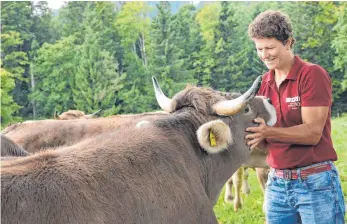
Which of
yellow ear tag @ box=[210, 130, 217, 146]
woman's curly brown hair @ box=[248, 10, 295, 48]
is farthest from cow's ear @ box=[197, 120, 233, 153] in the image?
woman's curly brown hair @ box=[248, 10, 295, 48]

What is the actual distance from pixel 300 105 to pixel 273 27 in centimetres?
75

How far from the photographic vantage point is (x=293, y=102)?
4457 mm

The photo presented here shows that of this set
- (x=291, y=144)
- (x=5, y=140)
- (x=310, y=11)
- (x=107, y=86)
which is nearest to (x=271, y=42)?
(x=291, y=144)

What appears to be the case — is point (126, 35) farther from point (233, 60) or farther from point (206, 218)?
point (206, 218)

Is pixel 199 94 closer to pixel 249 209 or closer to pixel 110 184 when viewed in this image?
pixel 110 184

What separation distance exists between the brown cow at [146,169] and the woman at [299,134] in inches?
14.1

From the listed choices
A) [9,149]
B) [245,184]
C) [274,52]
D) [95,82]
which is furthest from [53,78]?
[274,52]

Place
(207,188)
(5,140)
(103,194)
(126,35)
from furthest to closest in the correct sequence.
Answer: (126,35) → (5,140) → (207,188) → (103,194)

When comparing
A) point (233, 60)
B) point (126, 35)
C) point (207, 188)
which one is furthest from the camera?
point (126, 35)

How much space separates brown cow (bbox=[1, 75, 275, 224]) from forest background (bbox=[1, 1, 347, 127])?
4846 centimetres

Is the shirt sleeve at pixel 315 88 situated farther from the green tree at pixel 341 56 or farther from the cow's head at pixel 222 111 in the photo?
the green tree at pixel 341 56

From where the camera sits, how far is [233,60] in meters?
62.8

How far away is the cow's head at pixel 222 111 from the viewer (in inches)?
176

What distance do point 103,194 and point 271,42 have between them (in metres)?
2.10
